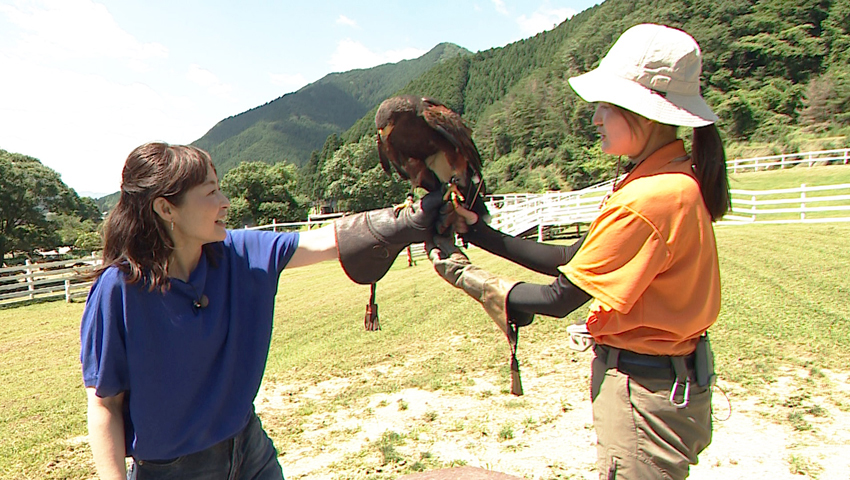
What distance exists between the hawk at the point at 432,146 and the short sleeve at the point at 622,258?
2.89ft

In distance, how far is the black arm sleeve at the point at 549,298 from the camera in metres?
1.84

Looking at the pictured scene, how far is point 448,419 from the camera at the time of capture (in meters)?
5.29

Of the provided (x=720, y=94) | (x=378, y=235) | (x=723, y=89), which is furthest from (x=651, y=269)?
(x=723, y=89)

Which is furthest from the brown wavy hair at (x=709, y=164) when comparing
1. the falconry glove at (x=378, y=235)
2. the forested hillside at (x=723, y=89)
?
the forested hillside at (x=723, y=89)

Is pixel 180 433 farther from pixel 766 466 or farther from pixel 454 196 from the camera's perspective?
pixel 766 466

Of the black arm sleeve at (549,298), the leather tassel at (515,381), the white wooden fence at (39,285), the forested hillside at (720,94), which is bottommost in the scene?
the white wooden fence at (39,285)

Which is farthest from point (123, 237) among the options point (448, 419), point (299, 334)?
point (299, 334)

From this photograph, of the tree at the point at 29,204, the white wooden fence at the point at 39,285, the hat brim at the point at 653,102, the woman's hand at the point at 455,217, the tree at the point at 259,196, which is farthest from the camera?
the tree at the point at 259,196

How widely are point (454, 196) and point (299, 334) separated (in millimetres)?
7648

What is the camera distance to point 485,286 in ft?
6.94

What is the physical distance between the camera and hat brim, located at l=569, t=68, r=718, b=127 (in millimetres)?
1796

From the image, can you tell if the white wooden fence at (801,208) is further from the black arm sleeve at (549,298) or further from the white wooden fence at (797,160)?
the black arm sleeve at (549,298)

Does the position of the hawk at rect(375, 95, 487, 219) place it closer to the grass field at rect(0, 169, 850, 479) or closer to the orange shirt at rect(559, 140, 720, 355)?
the orange shirt at rect(559, 140, 720, 355)

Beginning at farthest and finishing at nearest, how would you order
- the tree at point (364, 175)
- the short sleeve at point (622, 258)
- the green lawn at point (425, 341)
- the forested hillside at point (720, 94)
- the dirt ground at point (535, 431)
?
the forested hillside at point (720, 94)
the green lawn at point (425, 341)
the tree at point (364, 175)
the dirt ground at point (535, 431)
the short sleeve at point (622, 258)
